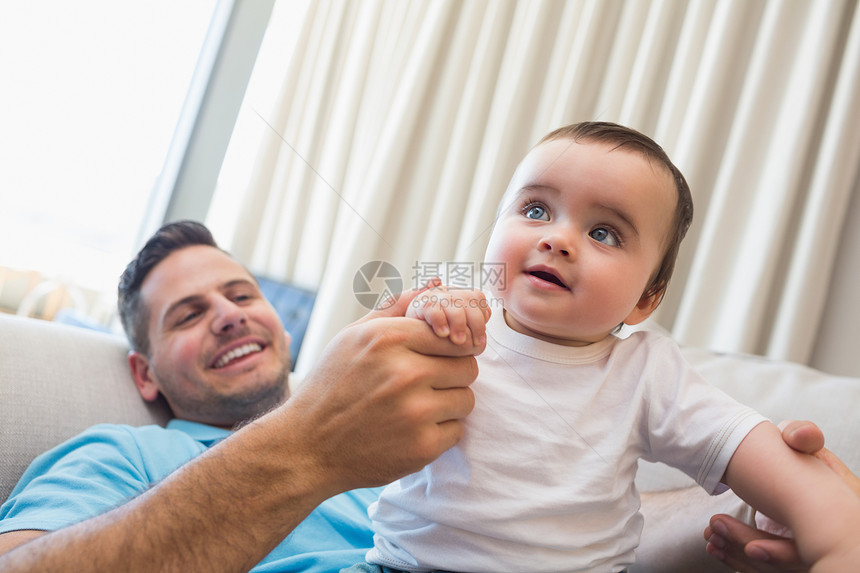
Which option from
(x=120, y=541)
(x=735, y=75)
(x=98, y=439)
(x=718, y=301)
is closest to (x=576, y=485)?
(x=120, y=541)

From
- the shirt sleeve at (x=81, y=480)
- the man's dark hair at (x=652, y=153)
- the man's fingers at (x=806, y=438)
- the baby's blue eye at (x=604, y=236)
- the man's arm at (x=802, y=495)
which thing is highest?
the man's dark hair at (x=652, y=153)

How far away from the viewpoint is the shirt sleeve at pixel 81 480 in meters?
0.83

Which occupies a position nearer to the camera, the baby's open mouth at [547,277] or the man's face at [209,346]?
the baby's open mouth at [547,277]

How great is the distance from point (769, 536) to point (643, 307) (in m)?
0.31

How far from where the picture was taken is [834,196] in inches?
64.0

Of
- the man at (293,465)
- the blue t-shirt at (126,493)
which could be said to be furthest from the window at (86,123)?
the man at (293,465)

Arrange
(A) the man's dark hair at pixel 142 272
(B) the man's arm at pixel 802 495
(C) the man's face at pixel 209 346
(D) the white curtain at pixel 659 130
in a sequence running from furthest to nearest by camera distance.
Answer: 1. (D) the white curtain at pixel 659 130
2. (A) the man's dark hair at pixel 142 272
3. (C) the man's face at pixel 209 346
4. (B) the man's arm at pixel 802 495

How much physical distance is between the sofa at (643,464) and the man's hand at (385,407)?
48cm

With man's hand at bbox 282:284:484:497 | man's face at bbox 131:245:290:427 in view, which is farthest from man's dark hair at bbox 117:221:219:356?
man's hand at bbox 282:284:484:497

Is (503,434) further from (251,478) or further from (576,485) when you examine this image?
(251,478)

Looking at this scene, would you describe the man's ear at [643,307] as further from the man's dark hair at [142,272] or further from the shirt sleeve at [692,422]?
the man's dark hair at [142,272]

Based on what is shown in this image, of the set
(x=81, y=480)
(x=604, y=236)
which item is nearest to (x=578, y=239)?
(x=604, y=236)

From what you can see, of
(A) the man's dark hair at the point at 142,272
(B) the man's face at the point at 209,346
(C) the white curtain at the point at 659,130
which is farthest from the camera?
(C) the white curtain at the point at 659,130

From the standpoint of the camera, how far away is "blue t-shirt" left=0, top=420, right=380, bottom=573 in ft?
2.81
